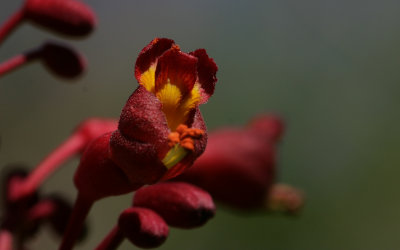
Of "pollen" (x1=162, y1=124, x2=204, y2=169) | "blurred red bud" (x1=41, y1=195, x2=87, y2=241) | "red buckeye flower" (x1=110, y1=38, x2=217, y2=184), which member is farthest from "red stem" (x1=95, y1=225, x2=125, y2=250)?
"blurred red bud" (x1=41, y1=195, x2=87, y2=241)

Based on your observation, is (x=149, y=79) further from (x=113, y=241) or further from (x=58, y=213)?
(x=58, y=213)

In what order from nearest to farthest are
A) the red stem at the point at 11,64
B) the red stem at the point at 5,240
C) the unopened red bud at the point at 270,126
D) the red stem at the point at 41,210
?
1. the red stem at the point at 5,240
2. the red stem at the point at 11,64
3. the red stem at the point at 41,210
4. the unopened red bud at the point at 270,126

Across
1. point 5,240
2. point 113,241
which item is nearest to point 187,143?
point 113,241

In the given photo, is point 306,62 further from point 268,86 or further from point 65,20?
point 65,20

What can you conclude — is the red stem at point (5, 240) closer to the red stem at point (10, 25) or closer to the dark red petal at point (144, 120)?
the red stem at point (10, 25)

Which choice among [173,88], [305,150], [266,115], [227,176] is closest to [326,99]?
[305,150]

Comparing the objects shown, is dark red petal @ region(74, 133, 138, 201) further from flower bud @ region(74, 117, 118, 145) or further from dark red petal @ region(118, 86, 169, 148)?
flower bud @ region(74, 117, 118, 145)

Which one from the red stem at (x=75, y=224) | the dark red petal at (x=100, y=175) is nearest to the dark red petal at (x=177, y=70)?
the dark red petal at (x=100, y=175)
